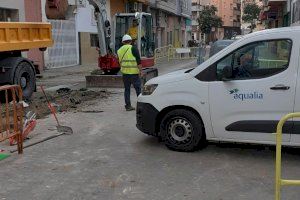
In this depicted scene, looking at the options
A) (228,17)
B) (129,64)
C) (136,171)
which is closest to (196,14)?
(228,17)

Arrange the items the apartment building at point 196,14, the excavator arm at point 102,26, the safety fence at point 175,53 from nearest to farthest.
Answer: the excavator arm at point 102,26 < the safety fence at point 175,53 < the apartment building at point 196,14

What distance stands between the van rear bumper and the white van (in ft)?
0.05

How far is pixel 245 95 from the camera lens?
658 centimetres

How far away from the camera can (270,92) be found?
643 cm

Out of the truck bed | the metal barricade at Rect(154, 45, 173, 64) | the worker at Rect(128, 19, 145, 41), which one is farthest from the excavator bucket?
the metal barricade at Rect(154, 45, 173, 64)

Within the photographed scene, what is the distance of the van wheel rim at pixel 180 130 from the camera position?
7.11 meters

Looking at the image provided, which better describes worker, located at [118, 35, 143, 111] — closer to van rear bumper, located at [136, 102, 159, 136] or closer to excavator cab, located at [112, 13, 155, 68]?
van rear bumper, located at [136, 102, 159, 136]

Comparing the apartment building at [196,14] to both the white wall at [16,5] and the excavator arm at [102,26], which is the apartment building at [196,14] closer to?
the white wall at [16,5]

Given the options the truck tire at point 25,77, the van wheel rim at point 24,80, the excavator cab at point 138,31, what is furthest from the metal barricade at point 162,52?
the van wheel rim at point 24,80

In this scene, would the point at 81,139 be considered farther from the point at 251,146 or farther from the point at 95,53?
the point at 95,53

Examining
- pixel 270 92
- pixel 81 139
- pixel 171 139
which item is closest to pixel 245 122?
pixel 270 92

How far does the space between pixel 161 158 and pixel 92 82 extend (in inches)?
398

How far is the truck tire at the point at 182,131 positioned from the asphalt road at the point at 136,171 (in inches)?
5.8

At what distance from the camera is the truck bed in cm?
1138
